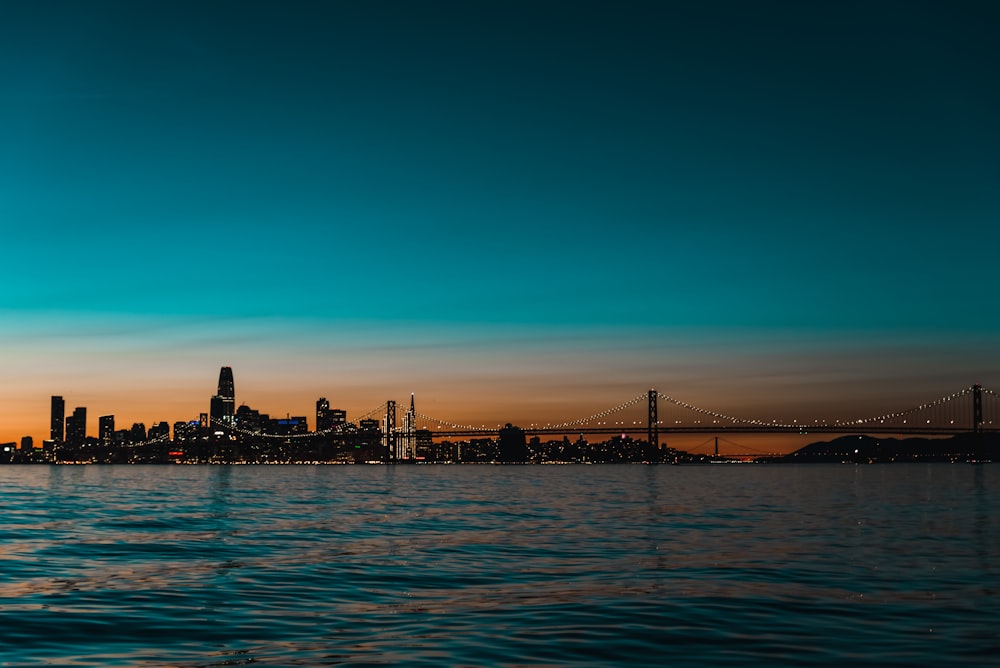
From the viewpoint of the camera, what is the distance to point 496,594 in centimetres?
1673

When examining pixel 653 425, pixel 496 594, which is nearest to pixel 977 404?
pixel 653 425

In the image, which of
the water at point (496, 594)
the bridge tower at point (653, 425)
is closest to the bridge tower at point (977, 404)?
the bridge tower at point (653, 425)

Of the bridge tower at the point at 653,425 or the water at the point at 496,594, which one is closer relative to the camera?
the water at the point at 496,594

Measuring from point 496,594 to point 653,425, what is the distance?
161 metres

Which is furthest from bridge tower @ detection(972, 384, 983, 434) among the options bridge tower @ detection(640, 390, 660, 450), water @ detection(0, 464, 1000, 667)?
water @ detection(0, 464, 1000, 667)

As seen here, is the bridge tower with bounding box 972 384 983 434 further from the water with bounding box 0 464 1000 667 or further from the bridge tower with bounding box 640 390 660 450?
the water with bounding box 0 464 1000 667

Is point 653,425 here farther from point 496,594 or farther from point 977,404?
point 496,594

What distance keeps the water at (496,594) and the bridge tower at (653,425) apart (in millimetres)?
128154

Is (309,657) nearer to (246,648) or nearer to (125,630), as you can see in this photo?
(246,648)

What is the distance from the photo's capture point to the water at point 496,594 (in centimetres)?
1234

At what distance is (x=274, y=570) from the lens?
20.2 meters

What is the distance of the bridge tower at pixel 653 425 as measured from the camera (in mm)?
161125

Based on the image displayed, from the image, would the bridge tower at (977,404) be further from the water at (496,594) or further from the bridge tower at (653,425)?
the water at (496,594)

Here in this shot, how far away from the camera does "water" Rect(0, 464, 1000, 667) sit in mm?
12336
